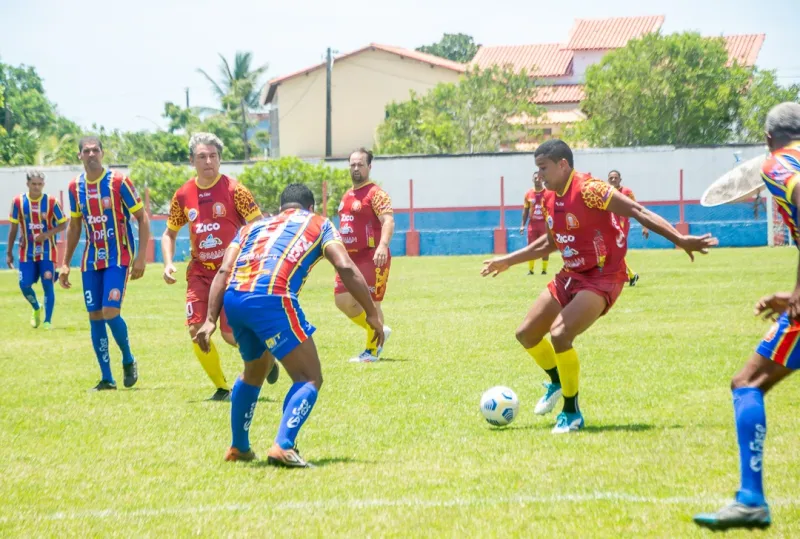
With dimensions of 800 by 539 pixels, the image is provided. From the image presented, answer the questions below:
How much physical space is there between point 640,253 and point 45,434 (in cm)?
2858

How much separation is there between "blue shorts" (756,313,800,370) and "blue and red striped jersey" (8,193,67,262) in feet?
43.6

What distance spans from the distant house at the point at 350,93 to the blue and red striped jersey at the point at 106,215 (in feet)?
205

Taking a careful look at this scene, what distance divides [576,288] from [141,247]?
4293 mm

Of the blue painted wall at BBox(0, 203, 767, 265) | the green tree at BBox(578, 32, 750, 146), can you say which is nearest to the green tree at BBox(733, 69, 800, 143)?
the green tree at BBox(578, 32, 750, 146)

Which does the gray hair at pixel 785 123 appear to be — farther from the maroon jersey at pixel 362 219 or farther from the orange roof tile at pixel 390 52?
the orange roof tile at pixel 390 52

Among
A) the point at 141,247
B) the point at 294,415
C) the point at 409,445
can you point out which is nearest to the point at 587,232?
the point at 409,445

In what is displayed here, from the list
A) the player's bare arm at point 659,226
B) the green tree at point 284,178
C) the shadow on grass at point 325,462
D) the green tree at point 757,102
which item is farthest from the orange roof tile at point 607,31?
the shadow on grass at point 325,462

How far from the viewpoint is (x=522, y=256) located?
8609mm

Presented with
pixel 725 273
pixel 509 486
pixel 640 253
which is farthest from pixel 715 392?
pixel 640 253

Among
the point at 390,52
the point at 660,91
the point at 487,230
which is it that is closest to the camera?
the point at 487,230

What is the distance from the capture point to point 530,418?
8422 mm

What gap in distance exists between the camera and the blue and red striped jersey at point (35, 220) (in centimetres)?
1680

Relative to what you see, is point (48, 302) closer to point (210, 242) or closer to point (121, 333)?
point (121, 333)

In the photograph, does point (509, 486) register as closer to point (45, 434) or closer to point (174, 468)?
point (174, 468)
